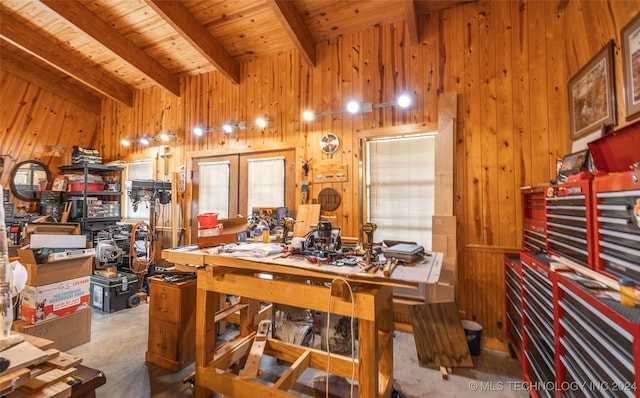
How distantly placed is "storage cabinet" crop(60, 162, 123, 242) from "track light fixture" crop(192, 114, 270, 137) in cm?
181

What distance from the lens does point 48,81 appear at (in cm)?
470

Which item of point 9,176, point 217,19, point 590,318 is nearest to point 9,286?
point 590,318

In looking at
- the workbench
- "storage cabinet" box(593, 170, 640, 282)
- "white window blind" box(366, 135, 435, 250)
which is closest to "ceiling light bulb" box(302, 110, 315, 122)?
"white window blind" box(366, 135, 435, 250)

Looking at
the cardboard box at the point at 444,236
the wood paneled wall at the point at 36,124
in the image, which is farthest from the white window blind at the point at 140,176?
the cardboard box at the point at 444,236

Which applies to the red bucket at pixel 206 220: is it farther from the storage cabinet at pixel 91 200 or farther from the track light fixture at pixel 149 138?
the storage cabinet at pixel 91 200

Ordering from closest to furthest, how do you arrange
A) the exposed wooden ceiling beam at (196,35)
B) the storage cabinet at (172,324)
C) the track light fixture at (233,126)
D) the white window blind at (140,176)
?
the storage cabinet at (172,324), the exposed wooden ceiling beam at (196,35), the track light fixture at (233,126), the white window blind at (140,176)

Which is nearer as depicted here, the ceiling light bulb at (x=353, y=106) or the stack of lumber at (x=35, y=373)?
the stack of lumber at (x=35, y=373)

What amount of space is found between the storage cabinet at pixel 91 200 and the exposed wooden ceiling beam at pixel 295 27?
3846 millimetres

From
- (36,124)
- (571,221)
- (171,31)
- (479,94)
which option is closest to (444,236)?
(571,221)

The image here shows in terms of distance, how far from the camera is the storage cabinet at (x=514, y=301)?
2.20m

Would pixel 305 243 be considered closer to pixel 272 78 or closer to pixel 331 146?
pixel 331 146

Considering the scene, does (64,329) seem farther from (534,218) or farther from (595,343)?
(534,218)

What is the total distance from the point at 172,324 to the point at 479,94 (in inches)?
146

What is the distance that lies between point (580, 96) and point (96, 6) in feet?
17.1
